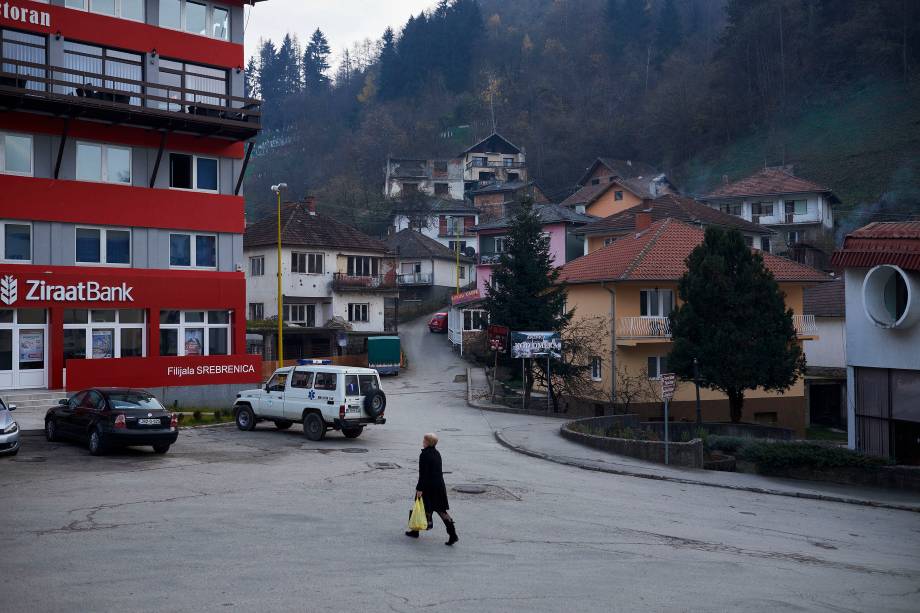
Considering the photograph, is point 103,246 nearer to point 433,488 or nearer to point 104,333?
point 104,333

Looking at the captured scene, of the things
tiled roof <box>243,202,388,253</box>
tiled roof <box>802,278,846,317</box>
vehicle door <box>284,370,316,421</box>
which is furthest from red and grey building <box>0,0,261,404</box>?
tiled roof <box>802,278,846,317</box>

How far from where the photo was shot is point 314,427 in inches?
947

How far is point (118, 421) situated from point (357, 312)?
40.5 metres

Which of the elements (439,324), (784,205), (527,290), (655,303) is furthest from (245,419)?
(784,205)

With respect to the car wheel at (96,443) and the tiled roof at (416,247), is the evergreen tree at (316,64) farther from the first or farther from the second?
the car wheel at (96,443)

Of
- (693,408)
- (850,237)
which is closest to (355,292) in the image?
(693,408)

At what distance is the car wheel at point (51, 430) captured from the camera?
21.9m

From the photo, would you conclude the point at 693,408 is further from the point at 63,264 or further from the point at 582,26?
the point at 582,26

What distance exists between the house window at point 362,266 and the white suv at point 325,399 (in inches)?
1403

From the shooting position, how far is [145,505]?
1462cm

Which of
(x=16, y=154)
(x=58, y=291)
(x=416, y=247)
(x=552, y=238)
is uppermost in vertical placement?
(x=416, y=247)

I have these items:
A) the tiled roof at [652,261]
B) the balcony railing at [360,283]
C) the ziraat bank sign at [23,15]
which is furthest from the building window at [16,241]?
the balcony railing at [360,283]

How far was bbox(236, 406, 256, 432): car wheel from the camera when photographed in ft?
84.9

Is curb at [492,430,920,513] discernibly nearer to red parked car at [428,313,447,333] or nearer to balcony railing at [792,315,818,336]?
balcony railing at [792,315,818,336]
